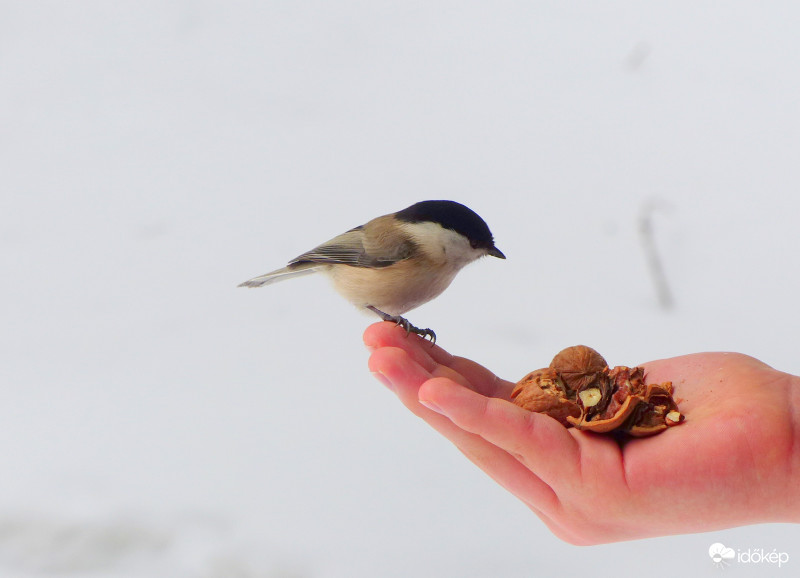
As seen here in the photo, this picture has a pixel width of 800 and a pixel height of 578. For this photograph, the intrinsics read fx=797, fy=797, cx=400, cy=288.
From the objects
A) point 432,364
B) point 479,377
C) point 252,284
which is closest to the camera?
point 432,364

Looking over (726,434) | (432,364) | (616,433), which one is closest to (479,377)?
(432,364)

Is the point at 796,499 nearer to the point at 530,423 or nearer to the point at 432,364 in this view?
the point at 530,423

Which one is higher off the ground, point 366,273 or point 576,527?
point 366,273

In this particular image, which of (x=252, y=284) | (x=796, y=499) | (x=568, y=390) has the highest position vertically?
(x=252, y=284)

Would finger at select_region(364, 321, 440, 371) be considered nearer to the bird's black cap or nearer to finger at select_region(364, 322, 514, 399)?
finger at select_region(364, 322, 514, 399)

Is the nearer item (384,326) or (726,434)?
(726,434)

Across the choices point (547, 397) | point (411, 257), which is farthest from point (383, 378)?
point (411, 257)

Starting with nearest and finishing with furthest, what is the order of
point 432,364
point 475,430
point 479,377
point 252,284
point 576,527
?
1. point 475,430
2. point 576,527
3. point 432,364
4. point 479,377
5. point 252,284
